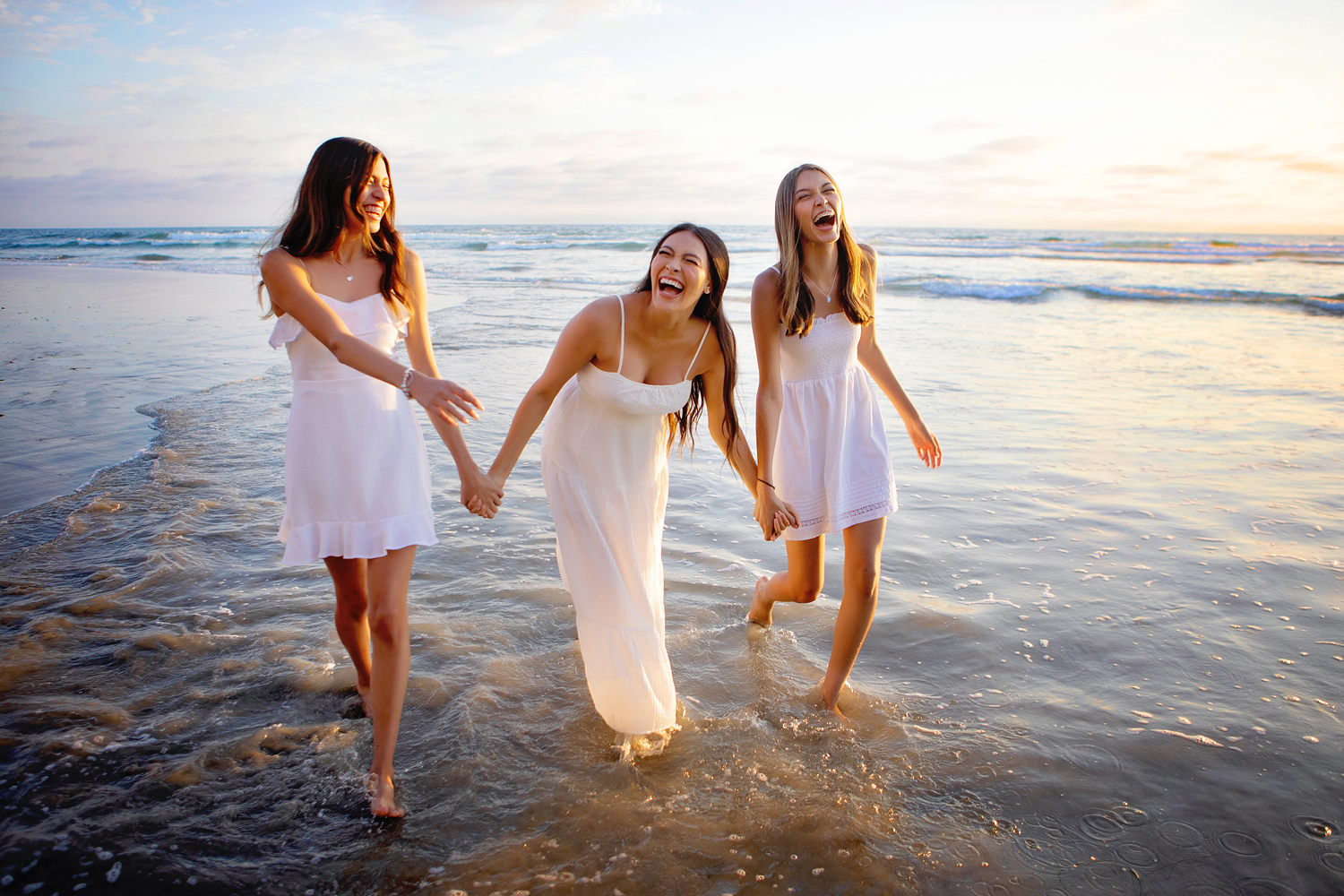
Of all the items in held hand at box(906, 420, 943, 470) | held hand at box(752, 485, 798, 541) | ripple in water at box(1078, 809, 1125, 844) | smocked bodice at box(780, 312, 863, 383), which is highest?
A: smocked bodice at box(780, 312, 863, 383)

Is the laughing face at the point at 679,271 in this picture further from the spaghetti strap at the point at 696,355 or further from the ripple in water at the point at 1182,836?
the ripple in water at the point at 1182,836

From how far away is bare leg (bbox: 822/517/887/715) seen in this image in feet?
11.5

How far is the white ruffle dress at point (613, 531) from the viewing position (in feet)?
10.6

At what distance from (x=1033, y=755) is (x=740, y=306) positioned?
15.1m

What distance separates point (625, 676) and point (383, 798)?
1.00 metres

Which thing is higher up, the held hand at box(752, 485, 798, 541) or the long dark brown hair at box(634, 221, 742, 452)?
the long dark brown hair at box(634, 221, 742, 452)

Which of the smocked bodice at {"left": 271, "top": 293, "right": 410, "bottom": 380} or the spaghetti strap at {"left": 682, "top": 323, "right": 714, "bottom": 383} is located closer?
the smocked bodice at {"left": 271, "top": 293, "right": 410, "bottom": 380}

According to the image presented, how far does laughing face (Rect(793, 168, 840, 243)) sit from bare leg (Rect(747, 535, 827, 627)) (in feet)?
4.61

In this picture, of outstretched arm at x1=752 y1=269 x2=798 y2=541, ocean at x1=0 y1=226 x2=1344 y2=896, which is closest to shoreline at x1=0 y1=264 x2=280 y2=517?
ocean at x1=0 y1=226 x2=1344 y2=896

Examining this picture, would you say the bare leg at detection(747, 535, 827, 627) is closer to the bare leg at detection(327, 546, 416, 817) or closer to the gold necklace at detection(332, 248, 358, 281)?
the bare leg at detection(327, 546, 416, 817)

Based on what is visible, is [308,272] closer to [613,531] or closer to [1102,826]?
[613,531]

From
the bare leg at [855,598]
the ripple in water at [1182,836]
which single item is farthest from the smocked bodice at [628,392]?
the ripple in water at [1182,836]

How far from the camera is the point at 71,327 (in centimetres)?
1295

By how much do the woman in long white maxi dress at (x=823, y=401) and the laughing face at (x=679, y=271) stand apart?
1.47 ft
